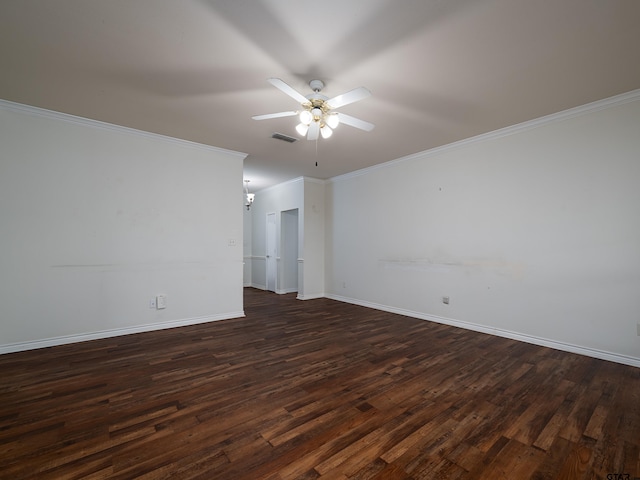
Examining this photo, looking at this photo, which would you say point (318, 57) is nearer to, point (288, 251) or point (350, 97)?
point (350, 97)

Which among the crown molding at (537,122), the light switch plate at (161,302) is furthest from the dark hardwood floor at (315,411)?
the crown molding at (537,122)

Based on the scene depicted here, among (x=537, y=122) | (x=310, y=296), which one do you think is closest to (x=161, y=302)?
(x=310, y=296)

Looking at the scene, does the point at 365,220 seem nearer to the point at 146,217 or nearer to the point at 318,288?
the point at 318,288

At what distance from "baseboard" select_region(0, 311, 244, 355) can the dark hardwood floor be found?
0.14m

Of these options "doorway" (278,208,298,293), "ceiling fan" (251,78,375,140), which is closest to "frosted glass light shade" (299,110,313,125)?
"ceiling fan" (251,78,375,140)

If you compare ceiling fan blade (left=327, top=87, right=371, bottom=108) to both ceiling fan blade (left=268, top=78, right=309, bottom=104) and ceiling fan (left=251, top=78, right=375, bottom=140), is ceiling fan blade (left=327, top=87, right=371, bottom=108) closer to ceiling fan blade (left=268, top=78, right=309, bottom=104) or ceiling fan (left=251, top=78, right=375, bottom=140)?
ceiling fan (left=251, top=78, right=375, bottom=140)

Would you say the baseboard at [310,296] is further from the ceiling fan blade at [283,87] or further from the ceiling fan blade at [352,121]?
the ceiling fan blade at [283,87]

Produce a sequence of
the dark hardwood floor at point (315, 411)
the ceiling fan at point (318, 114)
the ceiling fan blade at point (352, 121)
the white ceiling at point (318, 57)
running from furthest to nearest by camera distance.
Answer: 1. the ceiling fan blade at point (352, 121)
2. the ceiling fan at point (318, 114)
3. the white ceiling at point (318, 57)
4. the dark hardwood floor at point (315, 411)

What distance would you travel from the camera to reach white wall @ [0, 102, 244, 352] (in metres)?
3.25

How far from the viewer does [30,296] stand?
3.27 m

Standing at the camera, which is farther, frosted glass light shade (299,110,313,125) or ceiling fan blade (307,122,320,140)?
ceiling fan blade (307,122,320,140)

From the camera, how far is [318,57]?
2.38m

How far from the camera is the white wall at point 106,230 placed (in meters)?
3.25

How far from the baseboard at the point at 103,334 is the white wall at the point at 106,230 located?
1 cm
